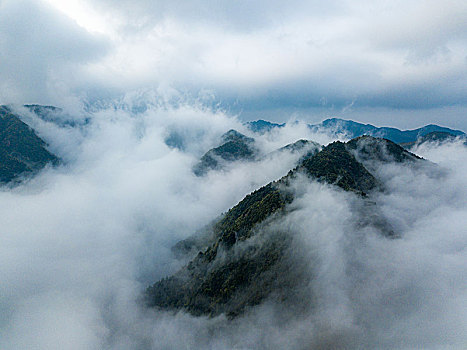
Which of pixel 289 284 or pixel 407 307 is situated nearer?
pixel 407 307

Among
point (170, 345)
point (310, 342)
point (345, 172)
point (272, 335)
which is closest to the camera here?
point (310, 342)

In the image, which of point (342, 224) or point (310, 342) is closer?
point (310, 342)

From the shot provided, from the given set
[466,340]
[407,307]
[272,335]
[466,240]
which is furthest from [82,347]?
[466,240]

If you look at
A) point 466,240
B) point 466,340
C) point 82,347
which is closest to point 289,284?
point 466,340

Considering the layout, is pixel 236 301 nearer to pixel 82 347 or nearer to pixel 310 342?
pixel 310 342

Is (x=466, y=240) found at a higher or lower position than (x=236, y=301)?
higher

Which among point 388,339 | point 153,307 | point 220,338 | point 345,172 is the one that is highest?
point 345,172

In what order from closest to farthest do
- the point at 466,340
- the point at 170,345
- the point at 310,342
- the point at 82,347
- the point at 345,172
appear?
the point at 466,340
the point at 310,342
the point at 170,345
the point at 82,347
the point at 345,172

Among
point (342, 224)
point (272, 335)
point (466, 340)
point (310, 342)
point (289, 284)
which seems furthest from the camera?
point (342, 224)

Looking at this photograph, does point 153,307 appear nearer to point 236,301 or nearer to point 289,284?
point 236,301
